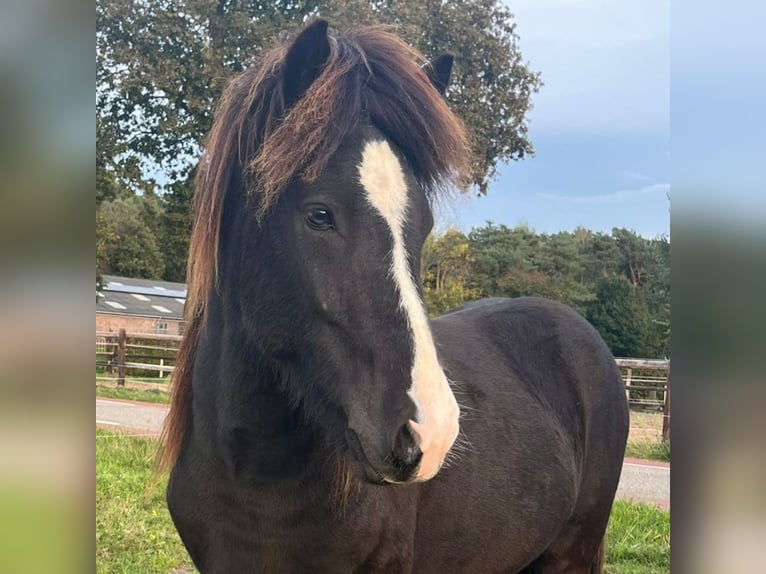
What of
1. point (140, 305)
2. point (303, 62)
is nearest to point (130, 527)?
point (140, 305)

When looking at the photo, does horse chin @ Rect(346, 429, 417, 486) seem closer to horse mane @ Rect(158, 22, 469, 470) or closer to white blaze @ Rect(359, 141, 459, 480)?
white blaze @ Rect(359, 141, 459, 480)

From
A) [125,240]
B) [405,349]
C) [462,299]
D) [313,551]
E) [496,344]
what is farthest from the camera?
[462,299]

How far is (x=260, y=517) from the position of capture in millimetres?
1371

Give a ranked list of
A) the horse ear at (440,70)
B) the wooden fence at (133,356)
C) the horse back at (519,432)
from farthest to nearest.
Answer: the wooden fence at (133,356) < the horse back at (519,432) < the horse ear at (440,70)

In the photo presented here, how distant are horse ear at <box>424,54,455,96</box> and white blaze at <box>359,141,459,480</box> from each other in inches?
16.0

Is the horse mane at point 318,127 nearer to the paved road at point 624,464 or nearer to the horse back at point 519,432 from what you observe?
the horse back at point 519,432

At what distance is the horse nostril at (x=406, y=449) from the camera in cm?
105

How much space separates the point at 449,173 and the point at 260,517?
88 cm

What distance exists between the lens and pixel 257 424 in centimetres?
138

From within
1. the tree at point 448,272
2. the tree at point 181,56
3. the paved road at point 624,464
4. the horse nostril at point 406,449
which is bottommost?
the paved road at point 624,464

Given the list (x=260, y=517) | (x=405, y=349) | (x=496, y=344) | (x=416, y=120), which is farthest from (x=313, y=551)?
(x=496, y=344)

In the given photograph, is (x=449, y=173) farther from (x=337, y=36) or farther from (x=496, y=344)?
(x=496, y=344)

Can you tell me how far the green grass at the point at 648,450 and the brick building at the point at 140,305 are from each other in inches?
95.4

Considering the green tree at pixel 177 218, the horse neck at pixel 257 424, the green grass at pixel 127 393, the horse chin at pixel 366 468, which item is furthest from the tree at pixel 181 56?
the horse chin at pixel 366 468
